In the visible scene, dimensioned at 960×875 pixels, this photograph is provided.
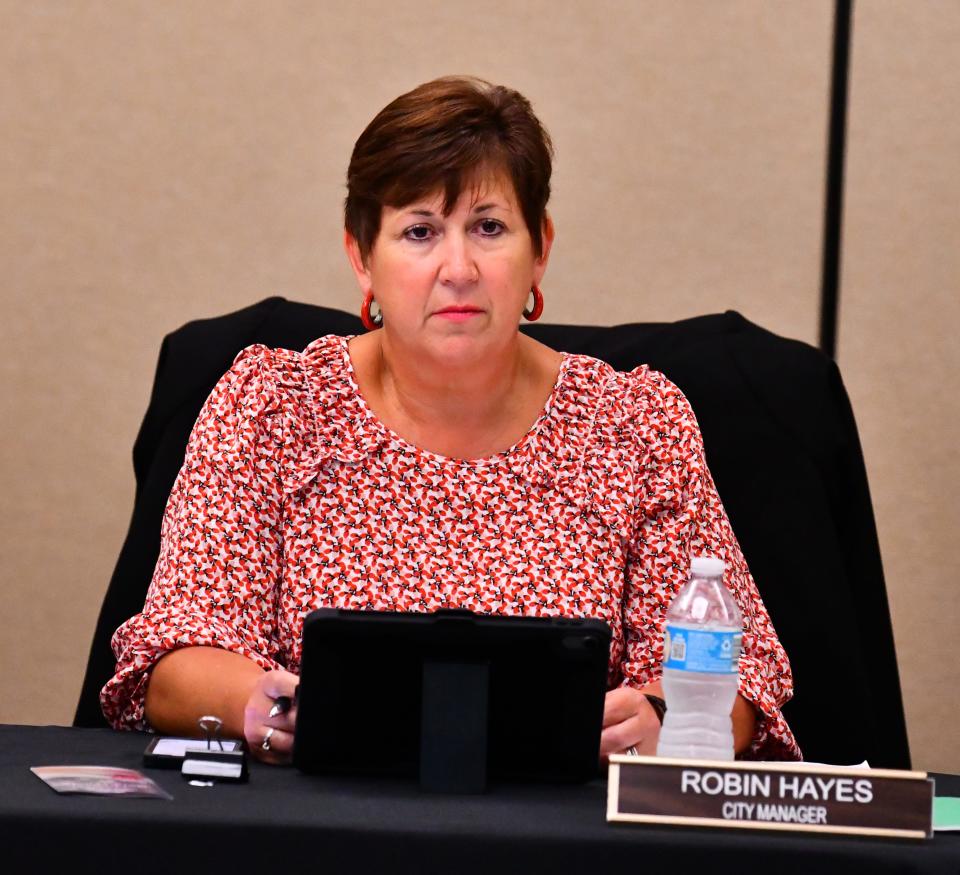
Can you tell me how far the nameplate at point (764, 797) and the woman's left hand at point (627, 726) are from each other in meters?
0.43

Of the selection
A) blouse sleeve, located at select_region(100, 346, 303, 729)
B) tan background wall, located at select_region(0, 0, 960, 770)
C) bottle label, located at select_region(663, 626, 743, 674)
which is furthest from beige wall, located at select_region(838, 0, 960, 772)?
bottle label, located at select_region(663, 626, 743, 674)

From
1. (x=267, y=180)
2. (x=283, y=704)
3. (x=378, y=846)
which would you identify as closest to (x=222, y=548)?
(x=283, y=704)

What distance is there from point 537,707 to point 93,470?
1809 mm

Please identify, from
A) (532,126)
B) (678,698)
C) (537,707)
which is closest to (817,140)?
(532,126)

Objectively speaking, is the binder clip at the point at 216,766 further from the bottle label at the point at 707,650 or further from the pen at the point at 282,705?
the bottle label at the point at 707,650

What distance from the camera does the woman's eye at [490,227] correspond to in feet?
5.85

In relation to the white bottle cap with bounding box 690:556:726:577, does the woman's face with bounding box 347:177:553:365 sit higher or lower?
higher

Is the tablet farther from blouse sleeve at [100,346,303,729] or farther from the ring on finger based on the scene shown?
blouse sleeve at [100,346,303,729]

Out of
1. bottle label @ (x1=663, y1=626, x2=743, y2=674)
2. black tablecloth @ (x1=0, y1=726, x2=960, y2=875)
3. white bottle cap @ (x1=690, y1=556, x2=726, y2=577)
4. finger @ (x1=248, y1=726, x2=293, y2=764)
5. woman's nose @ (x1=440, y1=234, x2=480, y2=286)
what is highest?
woman's nose @ (x1=440, y1=234, x2=480, y2=286)

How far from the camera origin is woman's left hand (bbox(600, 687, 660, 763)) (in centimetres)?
145

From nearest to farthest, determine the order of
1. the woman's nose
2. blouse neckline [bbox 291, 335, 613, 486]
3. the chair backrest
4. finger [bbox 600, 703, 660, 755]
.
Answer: finger [bbox 600, 703, 660, 755]
the woman's nose
blouse neckline [bbox 291, 335, 613, 486]
the chair backrest

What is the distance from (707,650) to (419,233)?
744mm

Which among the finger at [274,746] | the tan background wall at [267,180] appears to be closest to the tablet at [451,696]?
the finger at [274,746]

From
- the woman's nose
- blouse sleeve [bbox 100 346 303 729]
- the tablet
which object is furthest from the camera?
the woman's nose
